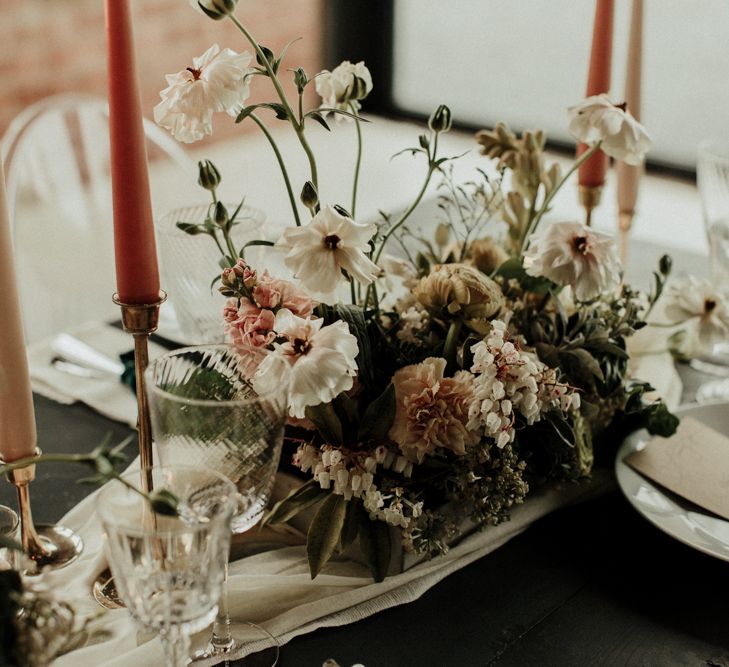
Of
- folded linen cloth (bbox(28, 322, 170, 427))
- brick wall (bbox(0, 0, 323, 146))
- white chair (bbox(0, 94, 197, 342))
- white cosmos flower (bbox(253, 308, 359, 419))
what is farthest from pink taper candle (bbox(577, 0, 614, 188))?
brick wall (bbox(0, 0, 323, 146))

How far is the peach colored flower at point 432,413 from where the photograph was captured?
84 centimetres

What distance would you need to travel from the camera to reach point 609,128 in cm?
91

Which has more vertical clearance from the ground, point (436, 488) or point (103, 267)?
point (436, 488)

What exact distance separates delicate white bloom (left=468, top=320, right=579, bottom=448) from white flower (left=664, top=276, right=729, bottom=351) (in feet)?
1.10

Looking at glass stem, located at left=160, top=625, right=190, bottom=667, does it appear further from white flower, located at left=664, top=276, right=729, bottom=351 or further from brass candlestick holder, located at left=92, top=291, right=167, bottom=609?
white flower, located at left=664, top=276, right=729, bottom=351

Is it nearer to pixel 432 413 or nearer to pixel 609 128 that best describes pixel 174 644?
pixel 432 413

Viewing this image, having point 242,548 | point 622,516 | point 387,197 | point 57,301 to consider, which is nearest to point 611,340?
point 622,516

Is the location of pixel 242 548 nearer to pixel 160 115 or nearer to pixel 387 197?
pixel 160 115

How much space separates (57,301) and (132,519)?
1.43 metres

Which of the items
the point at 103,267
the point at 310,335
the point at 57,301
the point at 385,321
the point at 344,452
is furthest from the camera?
the point at 57,301

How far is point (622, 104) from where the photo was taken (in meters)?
0.96

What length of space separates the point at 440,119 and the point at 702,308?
0.41 metres

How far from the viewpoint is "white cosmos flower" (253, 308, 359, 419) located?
Result: 74cm

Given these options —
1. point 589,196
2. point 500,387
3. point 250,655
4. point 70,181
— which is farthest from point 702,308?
point 70,181
